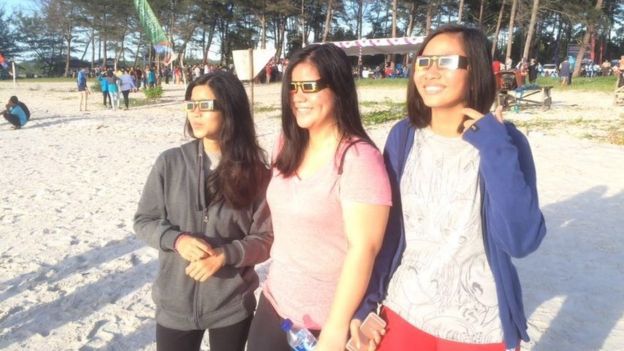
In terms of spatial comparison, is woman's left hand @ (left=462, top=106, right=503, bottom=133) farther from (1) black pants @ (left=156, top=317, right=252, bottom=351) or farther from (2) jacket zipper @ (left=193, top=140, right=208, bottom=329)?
(1) black pants @ (left=156, top=317, right=252, bottom=351)

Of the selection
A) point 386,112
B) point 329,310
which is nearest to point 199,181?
point 329,310

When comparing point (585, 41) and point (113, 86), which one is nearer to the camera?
point (113, 86)

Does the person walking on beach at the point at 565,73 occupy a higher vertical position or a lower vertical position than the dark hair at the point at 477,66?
higher

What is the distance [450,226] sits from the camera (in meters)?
1.64

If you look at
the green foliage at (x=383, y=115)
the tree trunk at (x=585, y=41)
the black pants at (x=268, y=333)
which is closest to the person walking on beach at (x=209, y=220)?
the black pants at (x=268, y=333)

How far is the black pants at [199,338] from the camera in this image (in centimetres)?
208

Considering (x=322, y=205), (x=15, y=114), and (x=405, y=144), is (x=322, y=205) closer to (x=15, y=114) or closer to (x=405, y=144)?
(x=405, y=144)

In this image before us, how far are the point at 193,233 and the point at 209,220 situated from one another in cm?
9

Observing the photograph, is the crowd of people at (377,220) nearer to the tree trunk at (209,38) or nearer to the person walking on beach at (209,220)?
the person walking on beach at (209,220)

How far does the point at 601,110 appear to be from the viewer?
15922 millimetres

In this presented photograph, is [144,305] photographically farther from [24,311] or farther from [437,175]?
[437,175]

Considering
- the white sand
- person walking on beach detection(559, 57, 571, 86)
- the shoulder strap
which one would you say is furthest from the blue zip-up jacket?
person walking on beach detection(559, 57, 571, 86)

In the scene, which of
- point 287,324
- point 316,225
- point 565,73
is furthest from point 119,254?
point 565,73

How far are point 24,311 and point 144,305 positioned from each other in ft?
2.95
